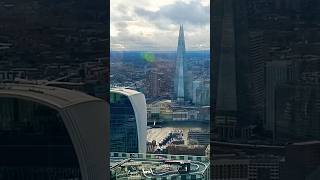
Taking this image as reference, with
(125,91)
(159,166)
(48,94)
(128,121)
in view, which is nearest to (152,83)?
(125,91)

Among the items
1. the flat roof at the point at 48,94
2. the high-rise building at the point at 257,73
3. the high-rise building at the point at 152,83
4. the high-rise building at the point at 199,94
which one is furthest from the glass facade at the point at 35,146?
the high-rise building at the point at 199,94

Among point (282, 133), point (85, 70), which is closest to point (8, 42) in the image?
point (85, 70)

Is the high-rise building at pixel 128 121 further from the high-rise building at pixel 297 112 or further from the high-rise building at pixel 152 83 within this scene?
the high-rise building at pixel 297 112

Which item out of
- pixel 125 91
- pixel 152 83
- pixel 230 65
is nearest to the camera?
pixel 230 65

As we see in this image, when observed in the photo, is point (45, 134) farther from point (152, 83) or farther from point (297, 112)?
point (297, 112)

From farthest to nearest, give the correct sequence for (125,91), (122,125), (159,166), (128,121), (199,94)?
1. (128,121)
2. (122,125)
3. (125,91)
4. (199,94)
5. (159,166)

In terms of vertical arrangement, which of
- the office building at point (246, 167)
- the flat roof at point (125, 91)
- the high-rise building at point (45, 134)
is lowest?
the office building at point (246, 167)

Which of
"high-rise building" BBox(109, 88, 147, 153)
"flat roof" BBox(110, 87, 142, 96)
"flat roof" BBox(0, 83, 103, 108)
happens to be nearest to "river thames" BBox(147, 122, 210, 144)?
"high-rise building" BBox(109, 88, 147, 153)

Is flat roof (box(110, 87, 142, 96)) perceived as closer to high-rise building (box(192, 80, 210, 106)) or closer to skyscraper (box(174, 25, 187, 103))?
skyscraper (box(174, 25, 187, 103))
